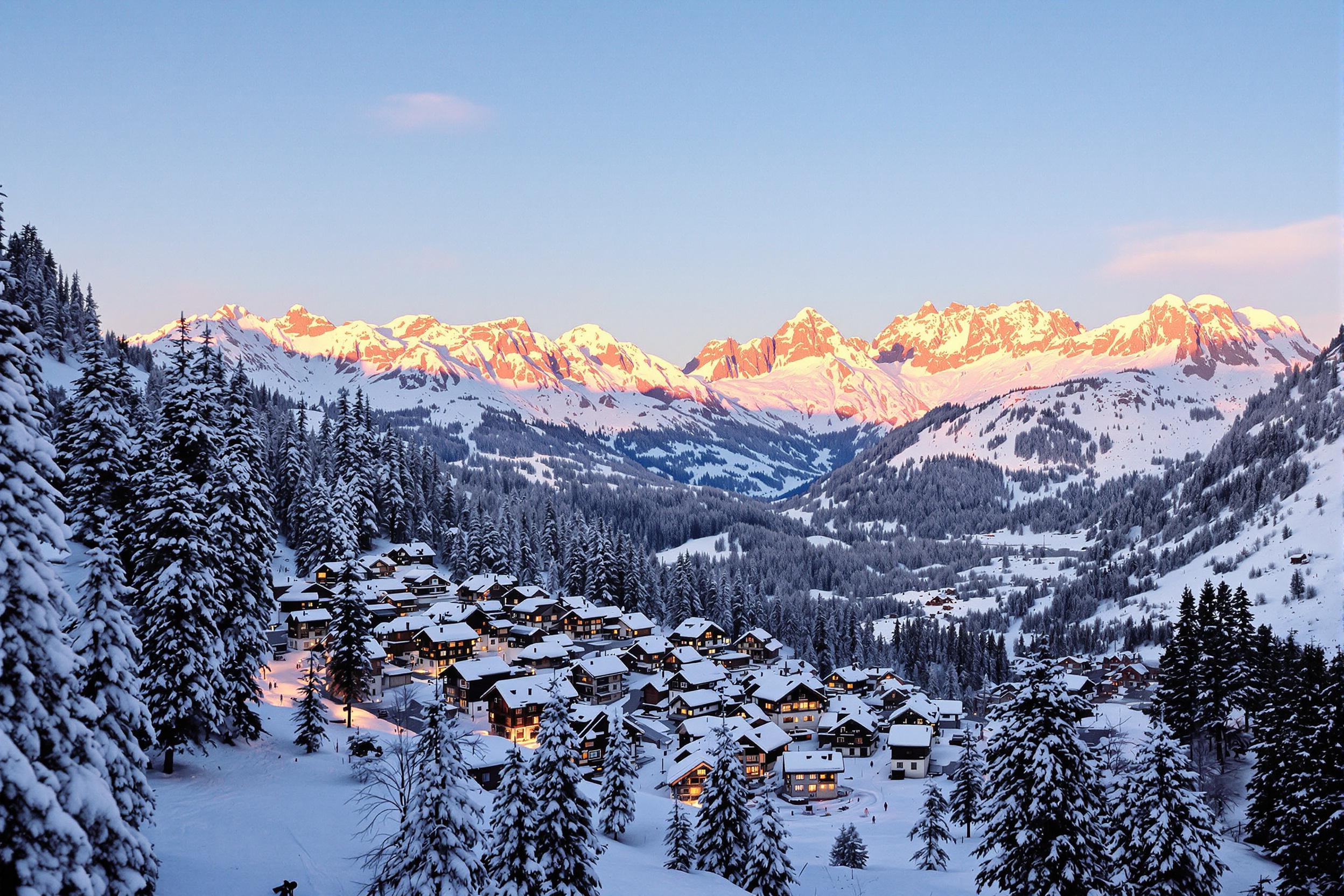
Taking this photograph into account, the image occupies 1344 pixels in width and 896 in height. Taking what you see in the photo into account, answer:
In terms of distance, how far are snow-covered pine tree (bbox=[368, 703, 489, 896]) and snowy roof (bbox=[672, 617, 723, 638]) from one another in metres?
95.3

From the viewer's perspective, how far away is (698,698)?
307 ft

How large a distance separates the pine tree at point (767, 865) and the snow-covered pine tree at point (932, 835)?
51.7 feet

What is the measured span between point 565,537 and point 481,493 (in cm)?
3320

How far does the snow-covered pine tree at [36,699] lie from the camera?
13.5 metres

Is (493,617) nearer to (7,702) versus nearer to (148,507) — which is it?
(148,507)

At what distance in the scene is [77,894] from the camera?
47.0 feet

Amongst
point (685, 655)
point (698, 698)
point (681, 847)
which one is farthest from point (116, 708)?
point (685, 655)

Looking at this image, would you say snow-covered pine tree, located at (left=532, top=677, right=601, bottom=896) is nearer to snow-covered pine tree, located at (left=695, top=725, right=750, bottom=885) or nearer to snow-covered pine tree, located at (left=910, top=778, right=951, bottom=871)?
snow-covered pine tree, located at (left=695, top=725, right=750, bottom=885)

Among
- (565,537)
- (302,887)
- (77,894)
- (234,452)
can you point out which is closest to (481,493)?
(565,537)

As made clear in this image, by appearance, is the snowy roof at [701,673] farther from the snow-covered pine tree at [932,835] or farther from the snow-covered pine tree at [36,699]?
the snow-covered pine tree at [36,699]

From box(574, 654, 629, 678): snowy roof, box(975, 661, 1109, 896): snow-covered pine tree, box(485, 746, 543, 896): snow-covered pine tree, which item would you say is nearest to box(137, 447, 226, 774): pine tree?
box(485, 746, 543, 896): snow-covered pine tree

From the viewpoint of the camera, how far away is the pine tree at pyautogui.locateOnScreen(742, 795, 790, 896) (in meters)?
39.5

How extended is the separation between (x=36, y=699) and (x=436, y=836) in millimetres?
10318

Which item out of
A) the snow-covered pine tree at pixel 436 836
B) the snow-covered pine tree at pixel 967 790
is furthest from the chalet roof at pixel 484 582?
the snow-covered pine tree at pixel 436 836
